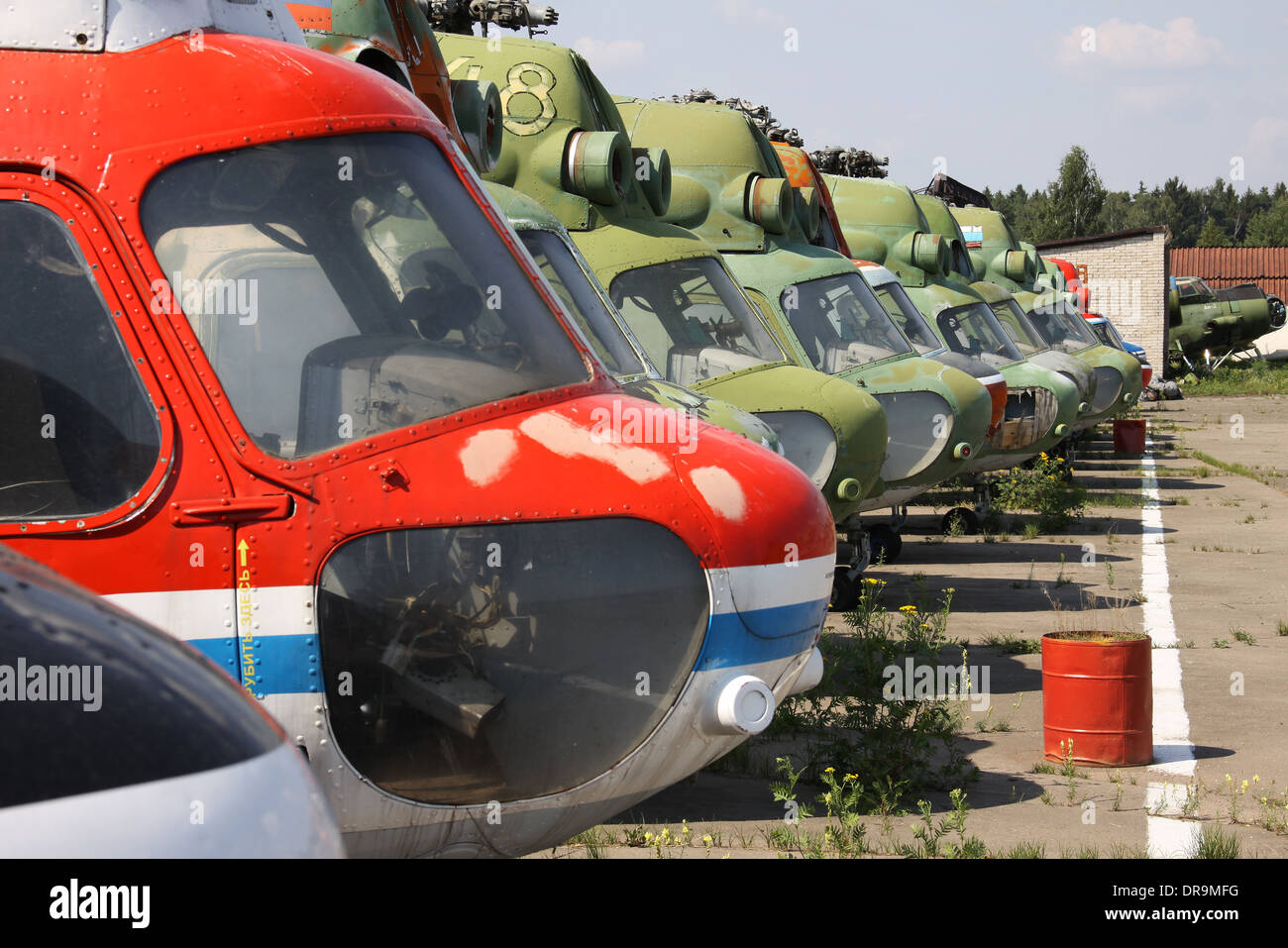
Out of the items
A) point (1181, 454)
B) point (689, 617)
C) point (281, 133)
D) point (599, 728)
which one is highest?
A: point (281, 133)

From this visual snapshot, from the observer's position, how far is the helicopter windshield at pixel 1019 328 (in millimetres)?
20047

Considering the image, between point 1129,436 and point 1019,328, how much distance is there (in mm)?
7893

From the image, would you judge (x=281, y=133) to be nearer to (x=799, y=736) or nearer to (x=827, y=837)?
(x=827, y=837)

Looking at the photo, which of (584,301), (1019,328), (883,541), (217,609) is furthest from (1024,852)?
(1019,328)

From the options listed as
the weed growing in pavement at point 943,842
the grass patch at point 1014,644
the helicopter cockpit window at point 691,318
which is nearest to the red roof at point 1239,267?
the grass patch at point 1014,644

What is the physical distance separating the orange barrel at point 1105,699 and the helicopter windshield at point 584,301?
8.39ft

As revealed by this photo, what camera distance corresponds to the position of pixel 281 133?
3.86 metres

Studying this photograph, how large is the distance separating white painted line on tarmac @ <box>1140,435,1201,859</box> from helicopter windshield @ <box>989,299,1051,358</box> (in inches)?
214

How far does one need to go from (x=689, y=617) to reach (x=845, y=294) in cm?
848

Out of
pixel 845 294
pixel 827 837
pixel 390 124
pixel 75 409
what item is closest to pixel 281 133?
pixel 390 124

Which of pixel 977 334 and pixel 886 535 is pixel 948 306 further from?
pixel 886 535

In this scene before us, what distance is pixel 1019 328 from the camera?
20219 mm

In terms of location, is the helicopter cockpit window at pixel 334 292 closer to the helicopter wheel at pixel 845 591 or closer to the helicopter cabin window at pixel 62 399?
the helicopter cabin window at pixel 62 399
